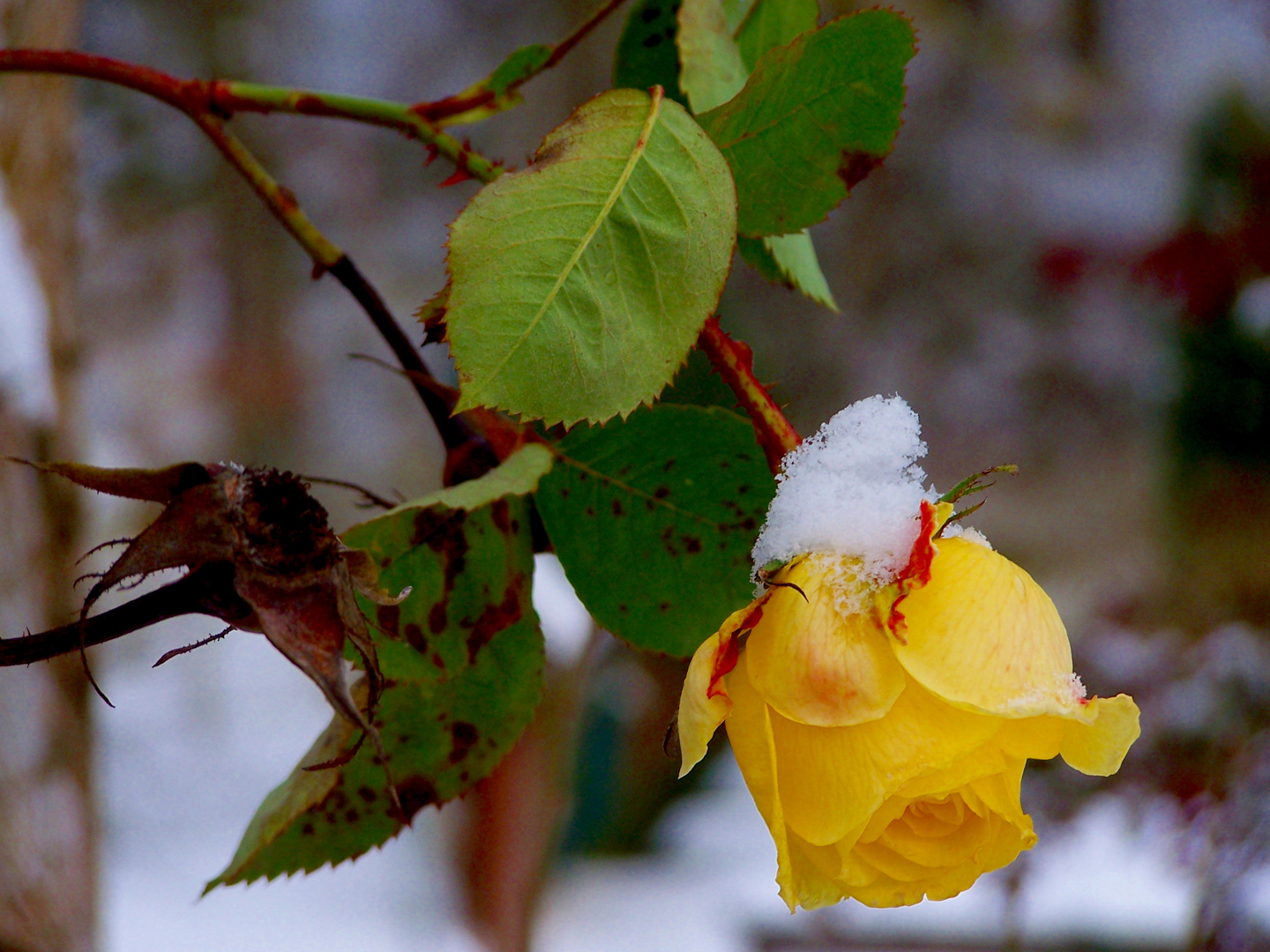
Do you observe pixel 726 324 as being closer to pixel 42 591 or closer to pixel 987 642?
pixel 42 591

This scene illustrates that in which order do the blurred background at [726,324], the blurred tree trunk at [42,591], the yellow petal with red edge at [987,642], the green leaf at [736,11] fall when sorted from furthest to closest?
the blurred background at [726,324] < the blurred tree trunk at [42,591] < the green leaf at [736,11] < the yellow petal with red edge at [987,642]

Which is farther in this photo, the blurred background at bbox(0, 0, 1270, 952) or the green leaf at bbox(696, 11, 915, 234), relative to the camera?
the blurred background at bbox(0, 0, 1270, 952)

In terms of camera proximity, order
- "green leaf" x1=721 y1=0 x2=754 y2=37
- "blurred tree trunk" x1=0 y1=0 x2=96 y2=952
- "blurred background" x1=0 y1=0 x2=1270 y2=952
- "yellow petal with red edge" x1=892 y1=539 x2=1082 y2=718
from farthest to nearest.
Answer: "blurred background" x1=0 y1=0 x2=1270 y2=952
"blurred tree trunk" x1=0 y1=0 x2=96 y2=952
"green leaf" x1=721 y1=0 x2=754 y2=37
"yellow petal with red edge" x1=892 y1=539 x2=1082 y2=718

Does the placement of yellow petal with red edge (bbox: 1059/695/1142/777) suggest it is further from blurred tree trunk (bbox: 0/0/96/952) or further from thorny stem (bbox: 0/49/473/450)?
blurred tree trunk (bbox: 0/0/96/952)

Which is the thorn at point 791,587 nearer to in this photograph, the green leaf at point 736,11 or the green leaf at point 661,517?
the green leaf at point 661,517

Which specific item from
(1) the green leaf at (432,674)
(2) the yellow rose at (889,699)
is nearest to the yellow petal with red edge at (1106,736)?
(2) the yellow rose at (889,699)

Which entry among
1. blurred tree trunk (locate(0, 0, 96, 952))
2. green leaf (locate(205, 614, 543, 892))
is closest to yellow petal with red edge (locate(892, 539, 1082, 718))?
green leaf (locate(205, 614, 543, 892))

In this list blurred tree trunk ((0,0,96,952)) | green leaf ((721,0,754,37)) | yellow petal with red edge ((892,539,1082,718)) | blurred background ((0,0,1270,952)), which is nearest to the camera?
yellow petal with red edge ((892,539,1082,718))
